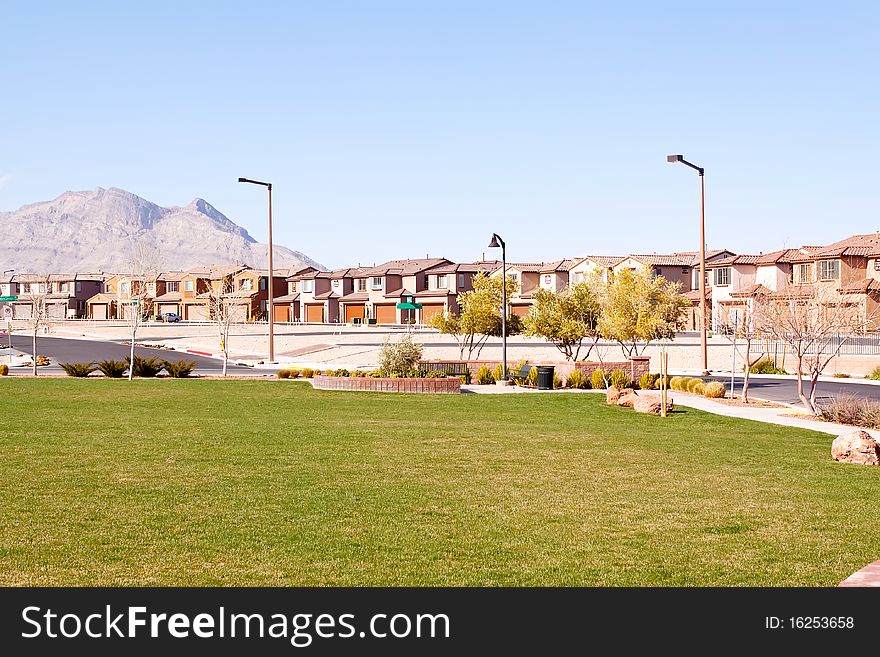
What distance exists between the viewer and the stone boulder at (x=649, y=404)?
23.2 meters

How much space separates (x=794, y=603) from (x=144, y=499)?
7379 millimetres

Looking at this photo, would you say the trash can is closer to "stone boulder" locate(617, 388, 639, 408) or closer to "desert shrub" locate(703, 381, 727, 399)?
"desert shrub" locate(703, 381, 727, 399)

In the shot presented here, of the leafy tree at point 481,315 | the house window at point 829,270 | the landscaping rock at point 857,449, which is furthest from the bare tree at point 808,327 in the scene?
the house window at point 829,270

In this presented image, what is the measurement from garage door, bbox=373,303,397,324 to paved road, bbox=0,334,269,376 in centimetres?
5162

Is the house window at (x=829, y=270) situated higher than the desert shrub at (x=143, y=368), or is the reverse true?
the house window at (x=829, y=270)

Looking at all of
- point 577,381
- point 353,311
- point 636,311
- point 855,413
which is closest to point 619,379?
point 577,381

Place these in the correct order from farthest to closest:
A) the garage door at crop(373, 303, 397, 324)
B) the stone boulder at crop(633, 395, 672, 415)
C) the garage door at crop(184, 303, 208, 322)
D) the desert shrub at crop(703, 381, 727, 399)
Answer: the garage door at crop(184, 303, 208, 322), the garage door at crop(373, 303, 397, 324), the desert shrub at crop(703, 381, 727, 399), the stone boulder at crop(633, 395, 672, 415)

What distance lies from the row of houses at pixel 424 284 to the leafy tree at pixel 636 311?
25009mm

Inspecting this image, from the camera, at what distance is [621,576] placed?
8125mm

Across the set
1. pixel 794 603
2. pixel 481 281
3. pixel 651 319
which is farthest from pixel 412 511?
pixel 481 281

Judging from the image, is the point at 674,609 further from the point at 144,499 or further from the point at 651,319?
the point at 651,319

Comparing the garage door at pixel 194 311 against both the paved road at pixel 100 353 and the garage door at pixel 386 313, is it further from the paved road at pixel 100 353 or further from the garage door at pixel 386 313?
the paved road at pixel 100 353

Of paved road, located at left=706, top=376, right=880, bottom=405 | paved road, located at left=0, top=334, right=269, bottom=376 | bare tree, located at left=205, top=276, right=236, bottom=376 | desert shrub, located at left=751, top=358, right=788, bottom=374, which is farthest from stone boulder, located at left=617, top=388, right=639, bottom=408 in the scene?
paved road, located at left=0, top=334, right=269, bottom=376

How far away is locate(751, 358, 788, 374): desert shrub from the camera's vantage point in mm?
40188
